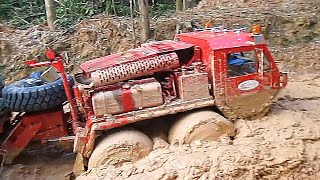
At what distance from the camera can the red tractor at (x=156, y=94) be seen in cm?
629

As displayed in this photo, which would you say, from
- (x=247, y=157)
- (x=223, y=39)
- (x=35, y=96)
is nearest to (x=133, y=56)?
(x=223, y=39)

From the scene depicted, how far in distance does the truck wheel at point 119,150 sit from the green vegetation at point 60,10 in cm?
850

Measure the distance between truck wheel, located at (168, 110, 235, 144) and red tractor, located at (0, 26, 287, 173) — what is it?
0.01 m

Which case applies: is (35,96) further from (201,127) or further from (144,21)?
(144,21)

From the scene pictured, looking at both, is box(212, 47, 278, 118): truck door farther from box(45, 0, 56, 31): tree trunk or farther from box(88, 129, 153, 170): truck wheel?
box(45, 0, 56, 31): tree trunk

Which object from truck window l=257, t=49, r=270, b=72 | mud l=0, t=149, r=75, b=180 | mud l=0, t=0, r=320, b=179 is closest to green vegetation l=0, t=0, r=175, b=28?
mud l=0, t=0, r=320, b=179

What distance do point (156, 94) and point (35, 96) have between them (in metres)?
1.89

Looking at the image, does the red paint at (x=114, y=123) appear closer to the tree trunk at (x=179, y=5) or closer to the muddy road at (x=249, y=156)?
the muddy road at (x=249, y=156)

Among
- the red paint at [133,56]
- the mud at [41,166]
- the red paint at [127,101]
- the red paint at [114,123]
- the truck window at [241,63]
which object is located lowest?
the mud at [41,166]

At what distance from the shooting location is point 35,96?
265 inches

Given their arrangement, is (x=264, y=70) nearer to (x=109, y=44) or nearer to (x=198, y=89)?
(x=198, y=89)

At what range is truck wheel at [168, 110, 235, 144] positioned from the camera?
6371 millimetres

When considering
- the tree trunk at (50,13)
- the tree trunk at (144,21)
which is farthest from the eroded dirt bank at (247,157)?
the tree trunk at (50,13)

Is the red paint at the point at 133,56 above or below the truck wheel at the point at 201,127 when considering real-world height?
above
